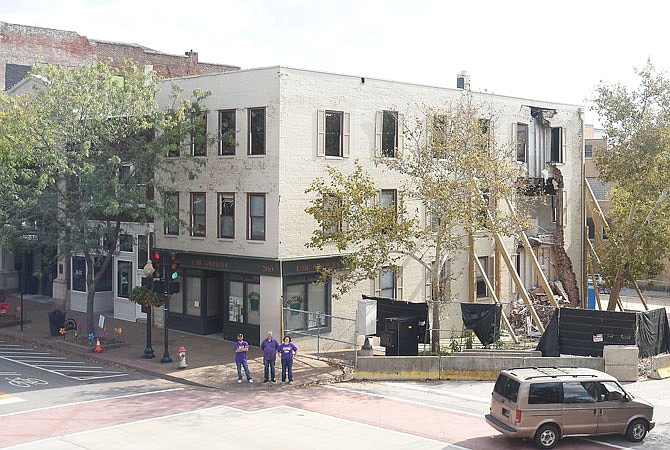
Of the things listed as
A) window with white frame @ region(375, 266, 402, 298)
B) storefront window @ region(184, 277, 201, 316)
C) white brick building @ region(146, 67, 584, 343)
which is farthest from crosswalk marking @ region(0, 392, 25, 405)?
window with white frame @ region(375, 266, 402, 298)

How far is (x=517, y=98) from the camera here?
39.6 metres

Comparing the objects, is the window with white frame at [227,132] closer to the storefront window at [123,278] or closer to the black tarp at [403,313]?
the black tarp at [403,313]

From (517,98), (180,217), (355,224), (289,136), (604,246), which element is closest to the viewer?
(355,224)

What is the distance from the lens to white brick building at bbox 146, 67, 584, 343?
29688 millimetres

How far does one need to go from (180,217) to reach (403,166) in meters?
10.0

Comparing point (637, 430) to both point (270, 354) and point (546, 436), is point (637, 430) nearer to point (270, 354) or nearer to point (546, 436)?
point (546, 436)

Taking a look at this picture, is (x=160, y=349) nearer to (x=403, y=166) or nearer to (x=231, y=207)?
(x=231, y=207)

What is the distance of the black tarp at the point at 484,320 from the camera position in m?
28.2

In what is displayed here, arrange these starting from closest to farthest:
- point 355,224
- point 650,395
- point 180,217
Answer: point 650,395 → point 355,224 → point 180,217

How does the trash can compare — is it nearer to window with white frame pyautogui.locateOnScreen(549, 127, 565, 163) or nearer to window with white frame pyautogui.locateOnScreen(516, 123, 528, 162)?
window with white frame pyautogui.locateOnScreen(516, 123, 528, 162)

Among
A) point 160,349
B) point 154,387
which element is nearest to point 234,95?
point 160,349

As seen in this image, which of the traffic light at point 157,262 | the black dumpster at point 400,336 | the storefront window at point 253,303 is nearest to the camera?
the black dumpster at point 400,336

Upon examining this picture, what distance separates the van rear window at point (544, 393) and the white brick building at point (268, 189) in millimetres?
13326

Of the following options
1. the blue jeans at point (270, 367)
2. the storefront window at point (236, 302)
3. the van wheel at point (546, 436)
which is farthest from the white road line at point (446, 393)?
the storefront window at point (236, 302)
